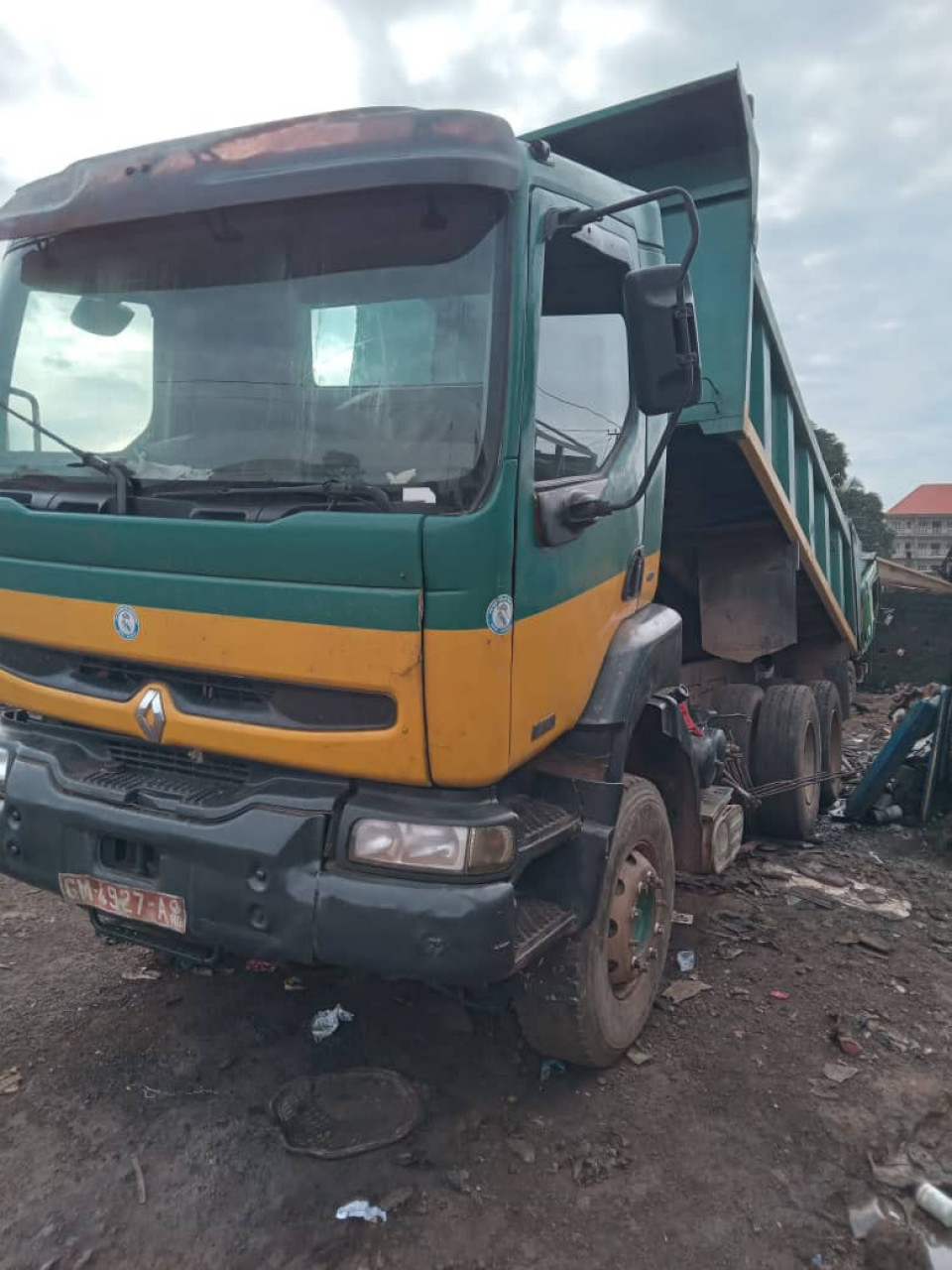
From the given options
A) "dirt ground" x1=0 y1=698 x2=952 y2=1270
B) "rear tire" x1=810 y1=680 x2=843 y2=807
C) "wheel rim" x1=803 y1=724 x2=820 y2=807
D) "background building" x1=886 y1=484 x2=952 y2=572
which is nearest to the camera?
"dirt ground" x1=0 y1=698 x2=952 y2=1270

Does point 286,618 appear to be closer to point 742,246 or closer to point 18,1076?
point 18,1076

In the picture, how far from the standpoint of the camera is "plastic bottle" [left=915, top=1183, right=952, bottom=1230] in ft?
7.82

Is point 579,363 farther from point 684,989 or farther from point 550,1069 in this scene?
point 684,989

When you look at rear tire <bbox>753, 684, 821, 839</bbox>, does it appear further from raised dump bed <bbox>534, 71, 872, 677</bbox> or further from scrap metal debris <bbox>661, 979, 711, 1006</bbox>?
scrap metal debris <bbox>661, 979, 711, 1006</bbox>

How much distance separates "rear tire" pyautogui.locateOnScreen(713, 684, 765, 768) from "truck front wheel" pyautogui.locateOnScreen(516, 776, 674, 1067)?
2.14 meters

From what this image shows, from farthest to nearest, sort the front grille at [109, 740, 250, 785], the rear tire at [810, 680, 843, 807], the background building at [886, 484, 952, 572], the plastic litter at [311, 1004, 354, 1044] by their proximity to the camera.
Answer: the background building at [886, 484, 952, 572], the rear tire at [810, 680, 843, 807], the plastic litter at [311, 1004, 354, 1044], the front grille at [109, 740, 250, 785]

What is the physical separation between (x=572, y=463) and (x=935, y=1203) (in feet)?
7.32

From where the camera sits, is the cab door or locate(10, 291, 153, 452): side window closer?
the cab door

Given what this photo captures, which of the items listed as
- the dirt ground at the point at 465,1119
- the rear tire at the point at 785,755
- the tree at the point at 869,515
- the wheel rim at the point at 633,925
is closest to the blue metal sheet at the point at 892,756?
the rear tire at the point at 785,755

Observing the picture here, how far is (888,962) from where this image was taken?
3.91m

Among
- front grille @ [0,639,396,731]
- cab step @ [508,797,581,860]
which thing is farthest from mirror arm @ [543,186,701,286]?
cab step @ [508,797,581,860]

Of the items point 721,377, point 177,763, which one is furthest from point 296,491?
point 721,377

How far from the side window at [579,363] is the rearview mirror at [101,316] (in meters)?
1.23

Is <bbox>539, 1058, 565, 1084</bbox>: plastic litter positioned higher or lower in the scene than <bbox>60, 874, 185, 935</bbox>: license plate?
A: lower
